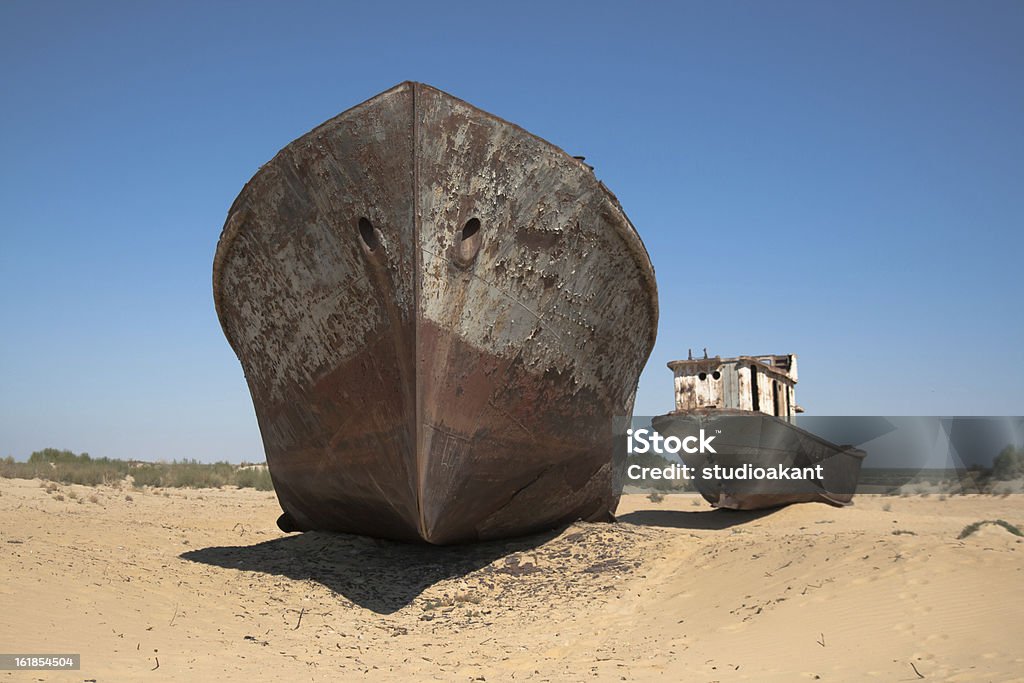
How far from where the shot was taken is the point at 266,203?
17.7 feet

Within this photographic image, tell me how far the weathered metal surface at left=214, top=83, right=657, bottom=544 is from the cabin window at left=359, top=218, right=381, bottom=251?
0.04 ft

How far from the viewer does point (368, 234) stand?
4.93m

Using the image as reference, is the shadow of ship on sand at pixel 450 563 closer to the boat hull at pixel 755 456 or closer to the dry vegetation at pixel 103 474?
the boat hull at pixel 755 456

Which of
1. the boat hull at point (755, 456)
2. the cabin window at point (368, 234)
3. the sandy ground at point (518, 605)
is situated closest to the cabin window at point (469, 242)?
the cabin window at point (368, 234)

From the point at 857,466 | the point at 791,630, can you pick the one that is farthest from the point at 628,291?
the point at 857,466

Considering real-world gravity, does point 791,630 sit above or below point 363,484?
below

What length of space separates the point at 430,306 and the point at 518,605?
2221 mm

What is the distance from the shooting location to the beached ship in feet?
39.1

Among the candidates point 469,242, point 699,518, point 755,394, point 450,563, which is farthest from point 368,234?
point 755,394

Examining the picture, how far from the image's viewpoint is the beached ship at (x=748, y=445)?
11.9 m

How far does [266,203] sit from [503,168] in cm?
170

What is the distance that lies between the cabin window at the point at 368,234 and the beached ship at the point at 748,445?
27.9 feet

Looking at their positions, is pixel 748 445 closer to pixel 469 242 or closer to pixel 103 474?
pixel 469 242

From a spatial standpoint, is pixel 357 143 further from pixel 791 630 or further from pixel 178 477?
pixel 178 477
